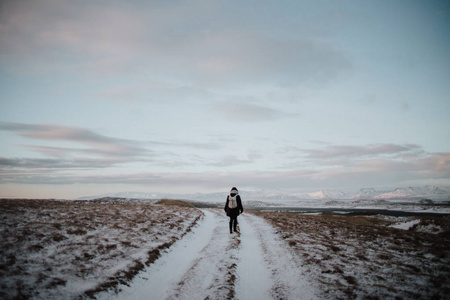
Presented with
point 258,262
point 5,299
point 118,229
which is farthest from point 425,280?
point 118,229

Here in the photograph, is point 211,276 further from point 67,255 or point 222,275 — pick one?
point 67,255

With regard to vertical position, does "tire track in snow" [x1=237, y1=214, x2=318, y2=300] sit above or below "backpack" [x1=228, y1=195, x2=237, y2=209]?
below

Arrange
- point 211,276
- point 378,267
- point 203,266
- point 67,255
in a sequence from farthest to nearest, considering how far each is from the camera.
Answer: point 203,266
point 378,267
point 67,255
point 211,276

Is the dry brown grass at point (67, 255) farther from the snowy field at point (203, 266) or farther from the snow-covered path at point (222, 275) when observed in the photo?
the snow-covered path at point (222, 275)

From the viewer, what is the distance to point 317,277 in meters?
8.52

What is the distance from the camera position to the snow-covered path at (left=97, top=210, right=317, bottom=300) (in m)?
7.28

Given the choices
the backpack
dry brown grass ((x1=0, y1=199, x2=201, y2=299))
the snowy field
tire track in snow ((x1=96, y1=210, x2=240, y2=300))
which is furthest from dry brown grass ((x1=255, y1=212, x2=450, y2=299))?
dry brown grass ((x1=0, y1=199, x2=201, y2=299))

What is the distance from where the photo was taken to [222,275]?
8.73 m

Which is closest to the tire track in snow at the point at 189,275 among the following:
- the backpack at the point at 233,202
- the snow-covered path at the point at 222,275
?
the snow-covered path at the point at 222,275

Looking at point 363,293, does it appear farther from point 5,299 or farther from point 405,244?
point 5,299

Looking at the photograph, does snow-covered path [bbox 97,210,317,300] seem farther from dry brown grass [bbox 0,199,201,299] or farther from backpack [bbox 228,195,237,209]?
backpack [bbox 228,195,237,209]

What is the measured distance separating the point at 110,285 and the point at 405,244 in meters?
17.0

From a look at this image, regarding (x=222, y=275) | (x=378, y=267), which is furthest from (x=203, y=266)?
(x=378, y=267)

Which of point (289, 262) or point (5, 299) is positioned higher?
point (5, 299)
